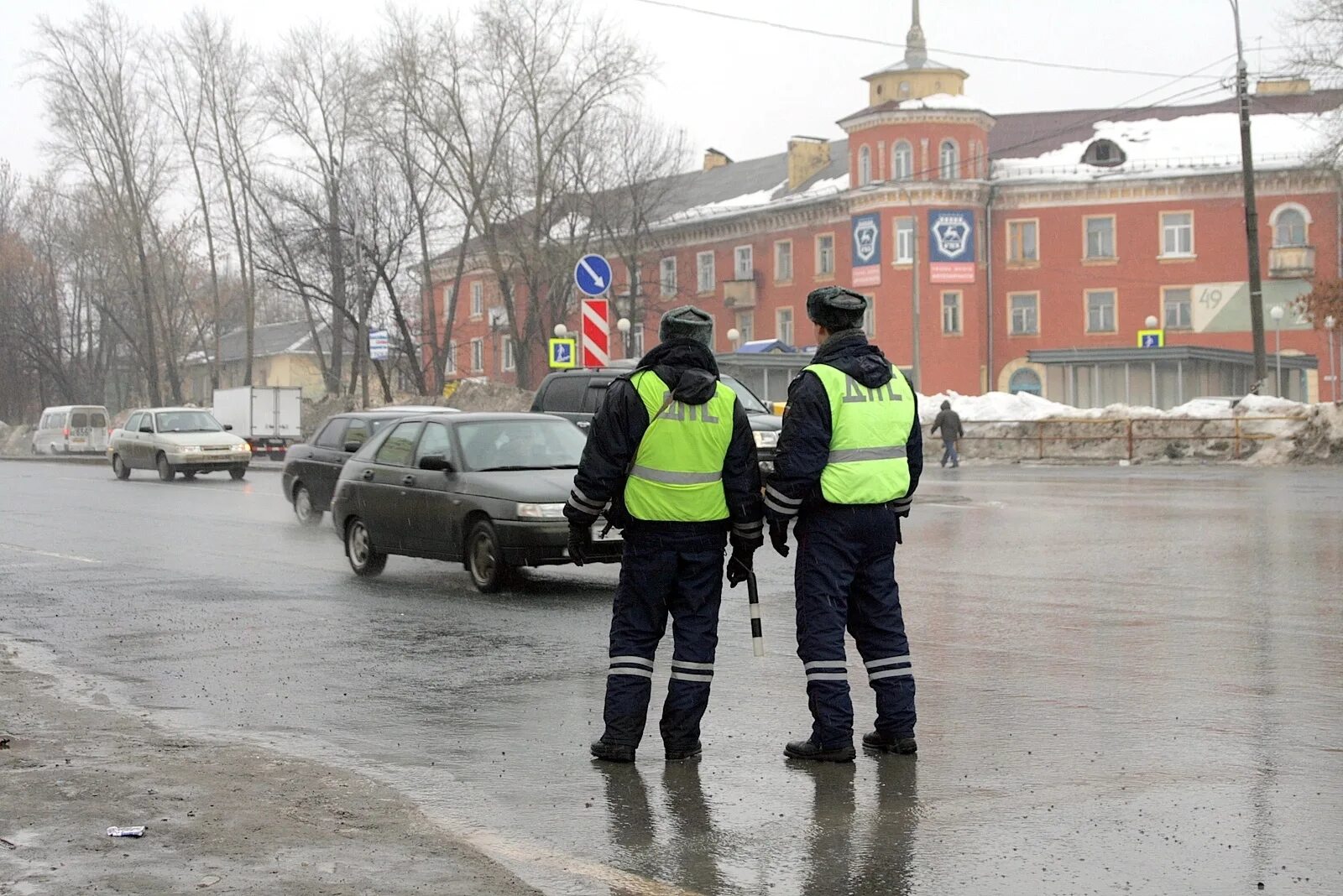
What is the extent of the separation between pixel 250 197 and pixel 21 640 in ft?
179

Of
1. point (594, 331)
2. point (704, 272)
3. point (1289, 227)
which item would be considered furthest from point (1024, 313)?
point (594, 331)

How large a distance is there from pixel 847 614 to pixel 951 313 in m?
59.2

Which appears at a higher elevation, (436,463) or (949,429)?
(949,429)

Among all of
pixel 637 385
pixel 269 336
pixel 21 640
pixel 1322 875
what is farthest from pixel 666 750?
pixel 269 336

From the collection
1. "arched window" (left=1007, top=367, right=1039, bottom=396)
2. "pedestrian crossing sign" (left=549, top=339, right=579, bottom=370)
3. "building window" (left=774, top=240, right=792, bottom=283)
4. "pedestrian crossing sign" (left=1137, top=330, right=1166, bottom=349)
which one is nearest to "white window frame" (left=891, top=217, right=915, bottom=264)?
"arched window" (left=1007, top=367, right=1039, bottom=396)

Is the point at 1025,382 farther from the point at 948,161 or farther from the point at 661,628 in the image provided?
the point at 661,628

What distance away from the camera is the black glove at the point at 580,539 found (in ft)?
22.1

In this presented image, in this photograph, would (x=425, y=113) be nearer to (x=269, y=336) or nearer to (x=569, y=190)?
(x=569, y=190)

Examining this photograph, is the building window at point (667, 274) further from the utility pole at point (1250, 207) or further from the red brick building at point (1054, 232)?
the utility pole at point (1250, 207)

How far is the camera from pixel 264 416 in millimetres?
48219

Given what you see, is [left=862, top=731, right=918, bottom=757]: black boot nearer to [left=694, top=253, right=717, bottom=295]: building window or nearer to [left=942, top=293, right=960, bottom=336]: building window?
[left=942, top=293, right=960, bottom=336]: building window

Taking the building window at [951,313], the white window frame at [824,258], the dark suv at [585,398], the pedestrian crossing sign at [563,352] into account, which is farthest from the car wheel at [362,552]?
the white window frame at [824,258]

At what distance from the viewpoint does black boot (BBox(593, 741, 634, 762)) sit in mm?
6551

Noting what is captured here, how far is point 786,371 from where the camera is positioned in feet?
166
